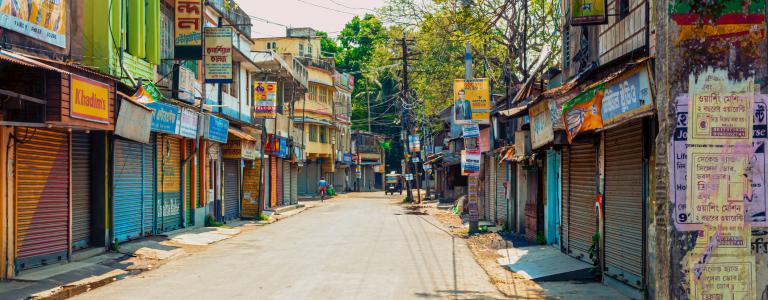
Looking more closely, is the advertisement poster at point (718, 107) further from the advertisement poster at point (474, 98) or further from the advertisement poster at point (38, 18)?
the advertisement poster at point (474, 98)

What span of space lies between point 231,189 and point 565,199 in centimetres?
1789

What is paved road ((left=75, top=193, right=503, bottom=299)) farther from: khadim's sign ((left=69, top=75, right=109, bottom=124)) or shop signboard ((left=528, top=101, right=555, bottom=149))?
khadim's sign ((left=69, top=75, right=109, bottom=124))

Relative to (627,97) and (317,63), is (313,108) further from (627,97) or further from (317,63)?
(627,97)

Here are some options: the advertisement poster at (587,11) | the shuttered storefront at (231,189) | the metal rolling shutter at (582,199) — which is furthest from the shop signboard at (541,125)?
the shuttered storefront at (231,189)

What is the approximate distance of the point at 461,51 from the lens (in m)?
35.2

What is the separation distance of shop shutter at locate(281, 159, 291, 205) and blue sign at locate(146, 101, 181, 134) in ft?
77.8

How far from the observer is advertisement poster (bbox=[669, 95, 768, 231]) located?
19.3 feet

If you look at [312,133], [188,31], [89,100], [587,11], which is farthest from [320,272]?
[312,133]

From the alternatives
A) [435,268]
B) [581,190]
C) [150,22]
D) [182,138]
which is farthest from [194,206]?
[581,190]

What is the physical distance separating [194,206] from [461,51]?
1564 cm

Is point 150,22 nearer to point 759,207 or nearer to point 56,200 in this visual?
point 56,200

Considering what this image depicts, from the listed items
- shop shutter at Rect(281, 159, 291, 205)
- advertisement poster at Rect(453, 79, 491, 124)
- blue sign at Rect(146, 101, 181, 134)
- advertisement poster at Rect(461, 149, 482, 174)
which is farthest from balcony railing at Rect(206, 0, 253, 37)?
shop shutter at Rect(281, 159, 291, 205)

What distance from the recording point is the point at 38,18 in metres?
14.0

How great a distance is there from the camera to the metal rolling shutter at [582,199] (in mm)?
14977
